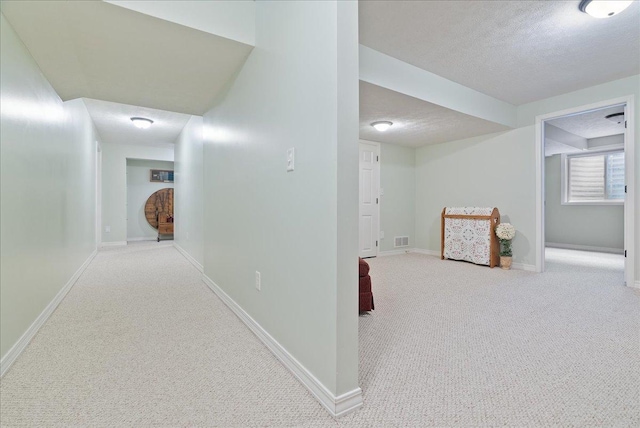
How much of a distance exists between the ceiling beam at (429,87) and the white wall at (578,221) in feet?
11.4

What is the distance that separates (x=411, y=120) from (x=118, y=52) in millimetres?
3150

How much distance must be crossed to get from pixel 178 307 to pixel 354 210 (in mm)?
2031

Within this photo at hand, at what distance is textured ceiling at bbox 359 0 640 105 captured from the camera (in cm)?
212

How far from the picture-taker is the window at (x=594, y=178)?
5.77 meters

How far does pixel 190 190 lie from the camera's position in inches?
187

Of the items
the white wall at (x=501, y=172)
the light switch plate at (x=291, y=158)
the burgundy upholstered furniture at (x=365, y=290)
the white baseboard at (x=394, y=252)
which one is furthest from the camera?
the white baseboard at (x=394, y=252)

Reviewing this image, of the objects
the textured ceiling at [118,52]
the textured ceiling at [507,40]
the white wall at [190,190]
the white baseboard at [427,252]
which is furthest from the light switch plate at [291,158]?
the white baseboard at [427,252]

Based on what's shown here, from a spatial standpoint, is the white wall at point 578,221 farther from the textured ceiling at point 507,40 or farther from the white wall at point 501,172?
the textured ceiling at point 507,40

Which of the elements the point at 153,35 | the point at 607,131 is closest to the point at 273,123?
the point at 153,35

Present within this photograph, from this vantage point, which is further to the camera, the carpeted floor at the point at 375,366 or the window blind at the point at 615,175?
the window blind at the point at 615,175

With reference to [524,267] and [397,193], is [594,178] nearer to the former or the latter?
[524,267]

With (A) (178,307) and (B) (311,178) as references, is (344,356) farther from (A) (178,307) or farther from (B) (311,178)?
(A) (178,307)

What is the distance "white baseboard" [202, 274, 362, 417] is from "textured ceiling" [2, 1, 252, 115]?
192cm

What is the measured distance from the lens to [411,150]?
18.4 feet
